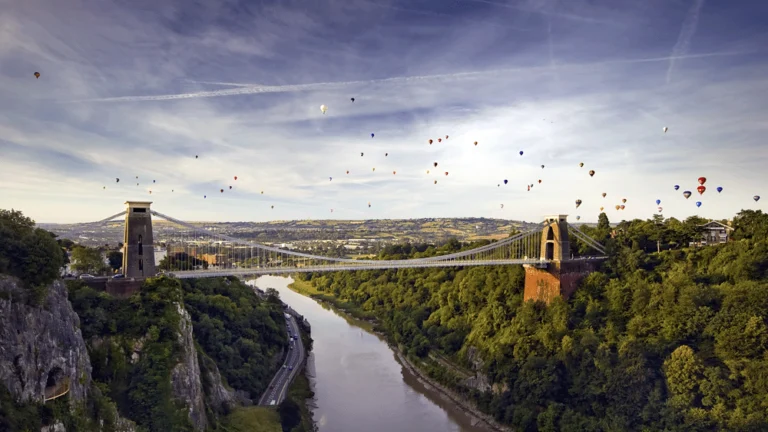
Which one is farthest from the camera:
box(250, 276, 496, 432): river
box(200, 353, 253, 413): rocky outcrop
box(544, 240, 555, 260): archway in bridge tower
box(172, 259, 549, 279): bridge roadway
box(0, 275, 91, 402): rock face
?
box(544, 240, 555, 260): archway in bridge tower

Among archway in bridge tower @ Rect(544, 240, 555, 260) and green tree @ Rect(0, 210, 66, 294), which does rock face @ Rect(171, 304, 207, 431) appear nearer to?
green tree @ Rect(0, 210, 66, 294)

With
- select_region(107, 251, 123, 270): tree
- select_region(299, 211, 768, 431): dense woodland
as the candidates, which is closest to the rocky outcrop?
select_region(107, 251, 123, 270): tree

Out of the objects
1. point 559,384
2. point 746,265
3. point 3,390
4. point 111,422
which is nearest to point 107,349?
point 111,422

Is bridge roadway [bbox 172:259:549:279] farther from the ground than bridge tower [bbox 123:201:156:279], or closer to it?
closer to it

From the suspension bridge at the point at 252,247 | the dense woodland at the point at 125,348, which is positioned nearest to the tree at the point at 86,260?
the dense woodland at the point at 125,348

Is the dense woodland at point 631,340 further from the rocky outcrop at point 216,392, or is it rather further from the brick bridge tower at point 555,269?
the rocky outcrop at point 216,392

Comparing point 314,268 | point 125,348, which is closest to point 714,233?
point 314,268
